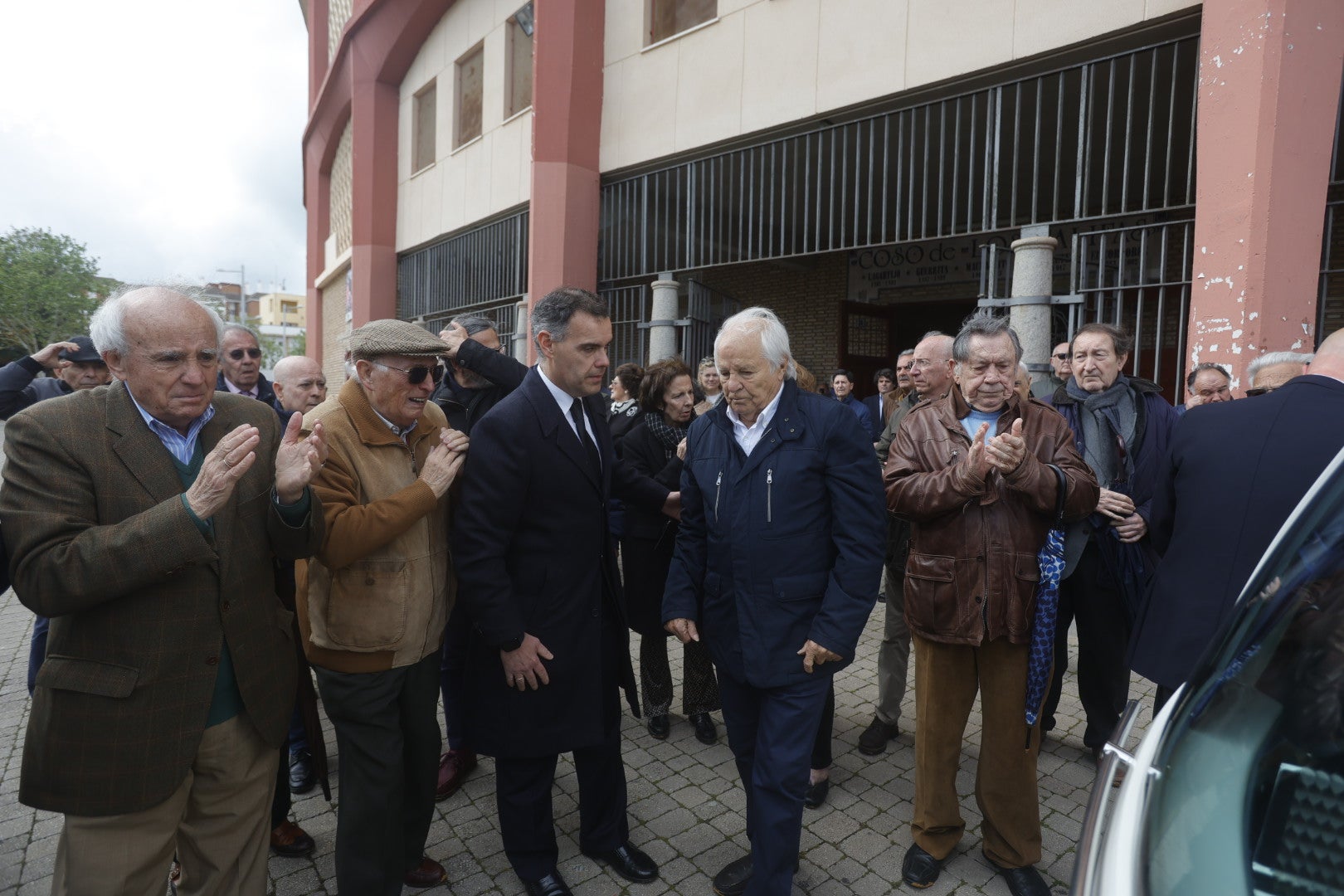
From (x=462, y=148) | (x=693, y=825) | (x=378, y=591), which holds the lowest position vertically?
(x=693, y=825)

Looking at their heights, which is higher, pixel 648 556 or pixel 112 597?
pixel 112 597

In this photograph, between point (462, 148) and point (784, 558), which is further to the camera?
point (462, 148)

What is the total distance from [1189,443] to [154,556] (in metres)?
2.94

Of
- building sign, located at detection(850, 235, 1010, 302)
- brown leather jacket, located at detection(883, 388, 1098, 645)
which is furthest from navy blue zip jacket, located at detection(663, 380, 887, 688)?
building sign, located at detection(850, 235, 1010, 302)

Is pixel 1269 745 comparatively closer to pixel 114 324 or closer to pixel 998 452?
pixel 998 452

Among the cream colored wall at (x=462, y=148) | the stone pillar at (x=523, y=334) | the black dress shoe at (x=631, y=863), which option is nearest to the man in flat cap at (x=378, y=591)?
the black dress shoe at (x=631, y=863)

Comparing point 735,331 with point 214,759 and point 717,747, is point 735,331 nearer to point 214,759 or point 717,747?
point 214,759

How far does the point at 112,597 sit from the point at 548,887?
1.66 meters

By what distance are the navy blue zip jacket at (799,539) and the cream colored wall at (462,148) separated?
31.2 feet

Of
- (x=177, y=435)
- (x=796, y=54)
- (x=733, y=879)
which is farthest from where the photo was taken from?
(x=796, y=54)

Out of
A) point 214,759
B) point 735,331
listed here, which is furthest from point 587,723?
point 735,331

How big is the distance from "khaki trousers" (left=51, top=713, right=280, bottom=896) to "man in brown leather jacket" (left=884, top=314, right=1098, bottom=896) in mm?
2138

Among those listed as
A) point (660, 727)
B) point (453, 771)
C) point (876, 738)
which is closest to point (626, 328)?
point (660, 727)

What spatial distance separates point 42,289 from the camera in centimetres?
3612
